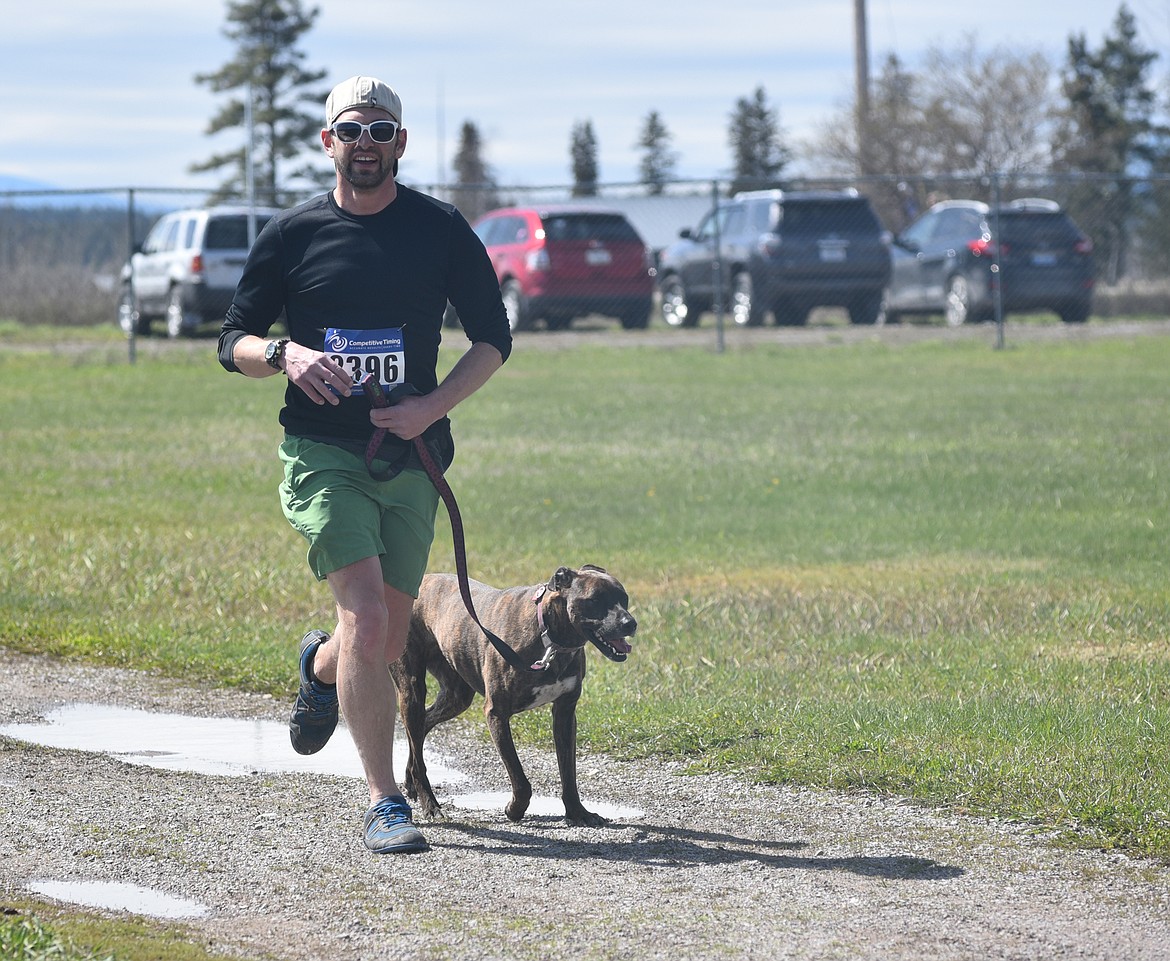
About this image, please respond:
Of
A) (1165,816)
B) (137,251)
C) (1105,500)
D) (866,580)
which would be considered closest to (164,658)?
(866,580)

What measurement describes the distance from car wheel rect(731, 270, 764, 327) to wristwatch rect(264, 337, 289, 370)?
21003 mm

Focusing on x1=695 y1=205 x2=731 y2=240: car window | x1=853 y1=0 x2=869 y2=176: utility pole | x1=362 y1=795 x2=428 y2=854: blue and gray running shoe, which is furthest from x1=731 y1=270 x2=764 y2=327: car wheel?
x1=362 y1=795 x2=428 y2=854: blue and gray running shoe

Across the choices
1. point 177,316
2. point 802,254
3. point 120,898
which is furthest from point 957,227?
point 120,898

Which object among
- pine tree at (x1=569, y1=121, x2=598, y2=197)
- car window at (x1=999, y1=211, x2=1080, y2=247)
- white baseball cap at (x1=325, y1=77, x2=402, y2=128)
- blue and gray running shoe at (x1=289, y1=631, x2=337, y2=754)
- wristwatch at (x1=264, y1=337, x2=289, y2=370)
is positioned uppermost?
pine tree at (x1=569, y1=121, x2=598, y2=197)

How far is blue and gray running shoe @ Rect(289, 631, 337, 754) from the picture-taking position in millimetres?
5086

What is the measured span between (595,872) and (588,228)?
21.2 meters

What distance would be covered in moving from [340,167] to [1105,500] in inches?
304

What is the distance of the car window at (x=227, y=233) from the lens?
2600cm

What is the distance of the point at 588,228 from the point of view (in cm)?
2527

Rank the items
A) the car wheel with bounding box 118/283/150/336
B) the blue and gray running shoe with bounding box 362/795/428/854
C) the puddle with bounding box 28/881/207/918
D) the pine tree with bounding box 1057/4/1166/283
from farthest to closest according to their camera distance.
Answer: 1. the pine tree with bounding box 1057/4/1166/283
2. the car wheel with bounding box 118/283/150/336
3. the blue and gray running shoe with bounding box 362/795/428/854
4. the puddle with bounding box 28/881/207/918

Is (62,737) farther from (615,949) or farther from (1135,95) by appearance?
(1135,95)

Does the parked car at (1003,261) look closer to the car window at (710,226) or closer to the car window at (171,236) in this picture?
the car window at (710,226)

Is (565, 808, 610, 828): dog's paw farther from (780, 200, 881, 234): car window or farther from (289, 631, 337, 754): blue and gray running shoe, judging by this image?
(780, 200, 881, 234): car window

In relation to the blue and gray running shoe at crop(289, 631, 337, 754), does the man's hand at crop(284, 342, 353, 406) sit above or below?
above
